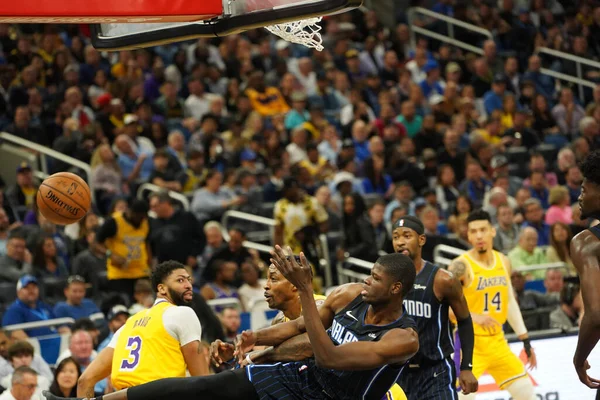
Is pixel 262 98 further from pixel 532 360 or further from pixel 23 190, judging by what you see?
pixel 532 360

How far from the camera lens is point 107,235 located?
12297 mm

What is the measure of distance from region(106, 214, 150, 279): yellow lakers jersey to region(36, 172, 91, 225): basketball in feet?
13.4

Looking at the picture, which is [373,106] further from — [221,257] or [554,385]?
[554,385]

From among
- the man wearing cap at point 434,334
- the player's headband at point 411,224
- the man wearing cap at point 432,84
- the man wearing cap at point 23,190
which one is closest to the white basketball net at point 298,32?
the player's headband at point 411,224

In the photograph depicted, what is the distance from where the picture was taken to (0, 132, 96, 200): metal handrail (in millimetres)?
13914

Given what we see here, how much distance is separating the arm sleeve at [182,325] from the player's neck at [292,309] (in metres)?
0.64

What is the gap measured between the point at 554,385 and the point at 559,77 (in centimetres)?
1021

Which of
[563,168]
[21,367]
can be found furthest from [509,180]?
[21,367]

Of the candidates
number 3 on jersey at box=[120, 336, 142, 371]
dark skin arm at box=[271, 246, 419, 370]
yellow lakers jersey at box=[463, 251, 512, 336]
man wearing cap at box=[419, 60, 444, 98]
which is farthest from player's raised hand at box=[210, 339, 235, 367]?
man wearing cap at box=[419, 60, 444, 98]

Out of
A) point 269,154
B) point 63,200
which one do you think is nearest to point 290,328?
point 63,200

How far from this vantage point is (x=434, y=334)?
7707 mm

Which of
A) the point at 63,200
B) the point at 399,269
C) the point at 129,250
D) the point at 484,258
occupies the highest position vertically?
the point at 63,200

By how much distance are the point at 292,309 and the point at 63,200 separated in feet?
7.08

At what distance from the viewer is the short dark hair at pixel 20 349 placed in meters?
9.82
